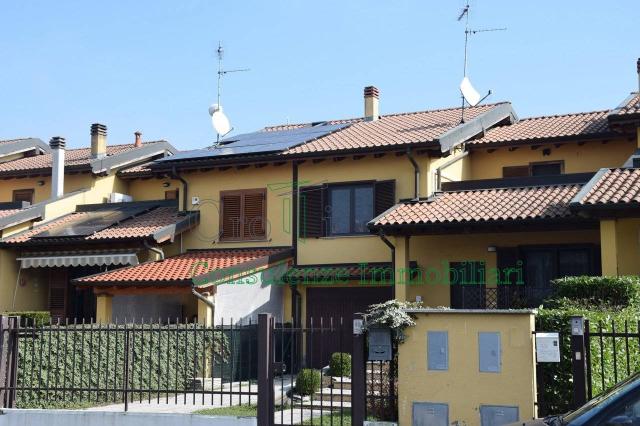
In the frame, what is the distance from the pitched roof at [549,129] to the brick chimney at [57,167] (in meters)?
14.1

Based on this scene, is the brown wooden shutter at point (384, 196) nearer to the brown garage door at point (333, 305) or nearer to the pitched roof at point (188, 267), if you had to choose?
the brown garage door at point (333, 305)

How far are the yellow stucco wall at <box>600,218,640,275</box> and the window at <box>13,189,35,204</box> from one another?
68.2 feet

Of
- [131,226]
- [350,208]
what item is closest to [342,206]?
[350,208]

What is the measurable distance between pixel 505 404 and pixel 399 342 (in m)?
1.75

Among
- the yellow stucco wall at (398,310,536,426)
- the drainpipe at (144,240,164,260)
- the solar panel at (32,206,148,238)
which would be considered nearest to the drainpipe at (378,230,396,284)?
the drainpipe at (144,240,164,260)

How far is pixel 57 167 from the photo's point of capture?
27.6 metres

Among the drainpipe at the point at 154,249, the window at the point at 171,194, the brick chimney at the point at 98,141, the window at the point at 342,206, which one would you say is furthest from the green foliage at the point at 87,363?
the brick chimney at the point at 98,141

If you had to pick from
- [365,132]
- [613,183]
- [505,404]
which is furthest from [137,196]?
[505,404]

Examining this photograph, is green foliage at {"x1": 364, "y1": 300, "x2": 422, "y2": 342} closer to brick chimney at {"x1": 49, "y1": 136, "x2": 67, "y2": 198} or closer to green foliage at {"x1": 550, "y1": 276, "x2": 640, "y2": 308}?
green foliage at {"x1": 550, "y1": 276, "x2": 640, "y2": 308}

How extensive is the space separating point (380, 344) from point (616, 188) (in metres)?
7.92

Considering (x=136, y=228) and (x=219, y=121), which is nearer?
(x=136, y=228)

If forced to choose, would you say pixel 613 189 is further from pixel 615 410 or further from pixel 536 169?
pixel 615 410

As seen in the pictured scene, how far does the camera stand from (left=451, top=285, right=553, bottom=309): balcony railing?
18219 millimetres

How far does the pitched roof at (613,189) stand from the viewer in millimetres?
16141
